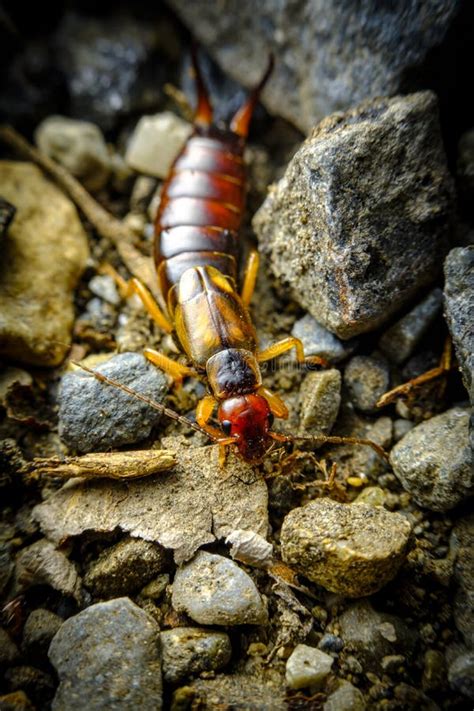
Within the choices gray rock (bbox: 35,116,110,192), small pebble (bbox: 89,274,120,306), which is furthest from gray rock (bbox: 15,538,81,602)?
gray rock (bbox: 35,116,110,192)

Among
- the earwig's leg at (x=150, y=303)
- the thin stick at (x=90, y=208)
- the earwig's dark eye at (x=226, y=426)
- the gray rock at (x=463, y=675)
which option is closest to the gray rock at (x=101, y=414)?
the earwig's dark eye at (x=226, y=426)

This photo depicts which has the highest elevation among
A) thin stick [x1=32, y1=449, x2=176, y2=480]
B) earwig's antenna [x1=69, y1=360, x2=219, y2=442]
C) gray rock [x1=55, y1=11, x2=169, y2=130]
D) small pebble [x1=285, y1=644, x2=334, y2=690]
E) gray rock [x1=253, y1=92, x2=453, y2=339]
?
gray rock [x1=55, y1=11, x2=169, y2=130]

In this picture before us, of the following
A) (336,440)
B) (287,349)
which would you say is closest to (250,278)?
(287,349)

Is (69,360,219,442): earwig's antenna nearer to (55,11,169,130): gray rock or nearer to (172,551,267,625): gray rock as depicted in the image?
(172,551,267,625): gray rock

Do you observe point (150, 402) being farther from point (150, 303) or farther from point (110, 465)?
point (150, 303)

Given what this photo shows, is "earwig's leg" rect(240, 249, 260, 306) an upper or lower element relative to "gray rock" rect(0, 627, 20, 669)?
upper
